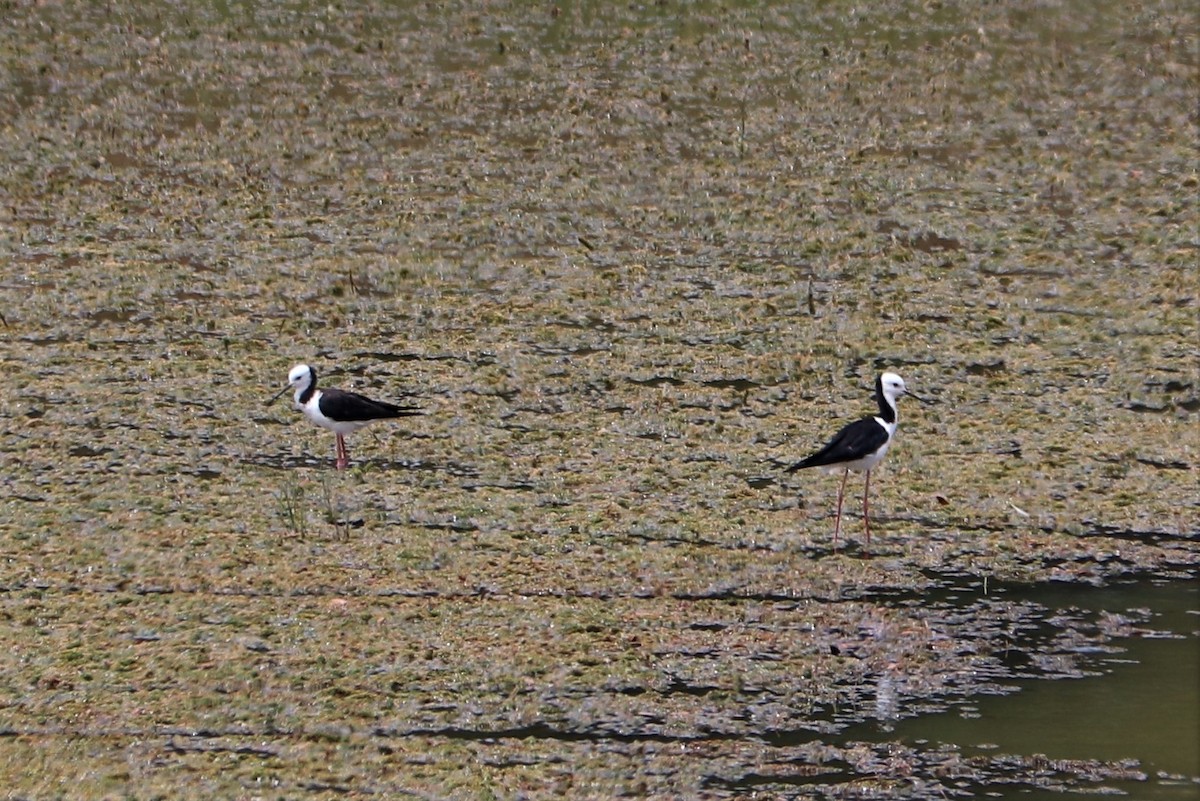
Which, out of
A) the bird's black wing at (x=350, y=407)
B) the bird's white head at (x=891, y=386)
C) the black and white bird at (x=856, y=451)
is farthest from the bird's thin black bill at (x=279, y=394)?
the bird's white head at (x=891, y=386)

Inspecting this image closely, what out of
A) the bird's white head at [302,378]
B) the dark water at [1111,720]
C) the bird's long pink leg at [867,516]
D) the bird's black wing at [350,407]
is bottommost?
the dark water at [1111,720]

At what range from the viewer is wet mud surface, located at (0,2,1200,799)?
674 cm

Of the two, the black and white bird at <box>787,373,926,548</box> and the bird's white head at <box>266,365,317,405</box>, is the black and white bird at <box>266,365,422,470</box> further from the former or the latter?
the black and white bird at <box>787,373,926,548</box>

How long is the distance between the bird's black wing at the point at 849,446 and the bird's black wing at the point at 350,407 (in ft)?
6.50

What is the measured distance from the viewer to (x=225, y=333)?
34.7 ft

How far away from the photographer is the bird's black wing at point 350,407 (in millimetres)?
9000

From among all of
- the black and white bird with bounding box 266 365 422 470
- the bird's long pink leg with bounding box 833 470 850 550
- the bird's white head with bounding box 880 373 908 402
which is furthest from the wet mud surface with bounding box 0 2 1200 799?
the bird's white head with bounding box 880 373 908 402

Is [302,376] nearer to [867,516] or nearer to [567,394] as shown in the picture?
[567,394]

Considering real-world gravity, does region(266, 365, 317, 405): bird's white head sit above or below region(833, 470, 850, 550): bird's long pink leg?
above

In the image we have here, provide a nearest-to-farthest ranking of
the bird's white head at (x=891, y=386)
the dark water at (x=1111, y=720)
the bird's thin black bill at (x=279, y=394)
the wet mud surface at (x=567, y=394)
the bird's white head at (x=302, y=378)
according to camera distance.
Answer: the dark water at (x=1111, y=720)
the wet mud surface at (x=567, y=394)
the bird's white head at (x=891, y=386)
the bird's white head at (x=302, y=378)
the bird's thin black bill at (x=279, y=394)

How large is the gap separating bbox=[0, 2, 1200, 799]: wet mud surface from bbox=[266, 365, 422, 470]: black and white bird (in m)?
0.15

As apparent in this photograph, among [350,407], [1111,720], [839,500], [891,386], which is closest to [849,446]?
[839,500]

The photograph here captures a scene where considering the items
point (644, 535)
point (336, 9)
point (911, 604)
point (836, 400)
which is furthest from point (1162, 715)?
point (336, 9)

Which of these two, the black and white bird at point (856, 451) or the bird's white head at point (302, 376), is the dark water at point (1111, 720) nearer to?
Result: the black and white bird at point (856, 451)
